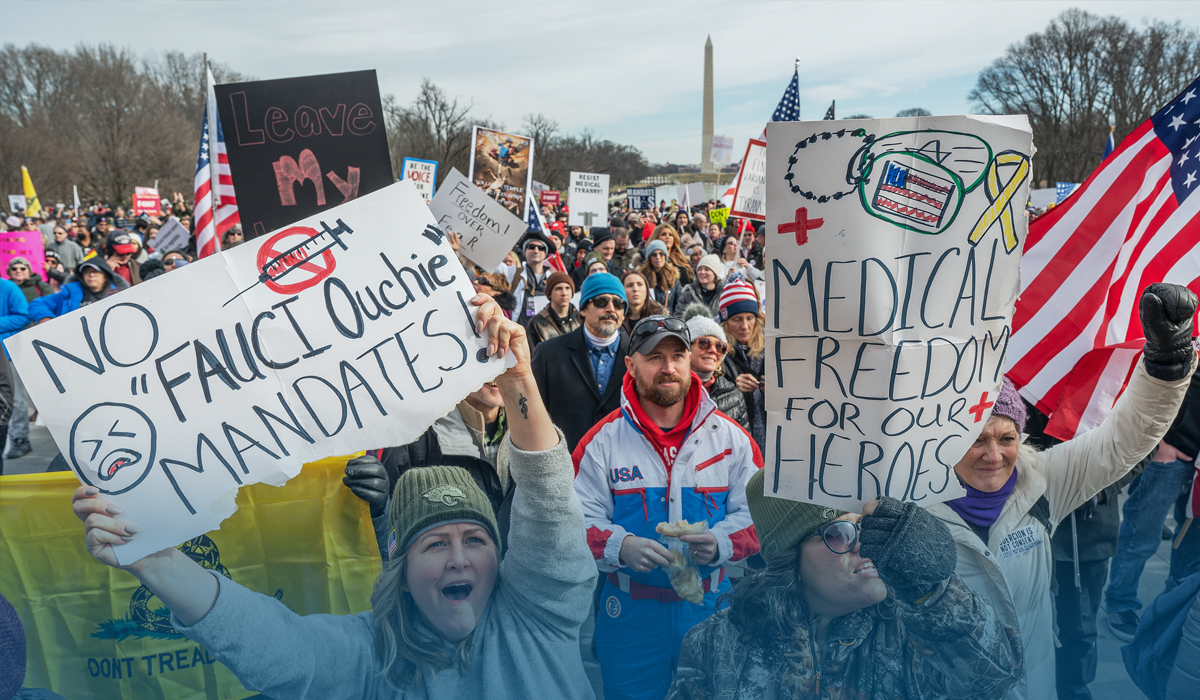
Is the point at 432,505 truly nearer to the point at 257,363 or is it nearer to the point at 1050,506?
the point at 257,363

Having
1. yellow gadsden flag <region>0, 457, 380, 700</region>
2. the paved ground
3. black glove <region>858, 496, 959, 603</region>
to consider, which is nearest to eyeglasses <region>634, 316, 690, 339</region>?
black glove <region>858, 496, 959, 603</region>

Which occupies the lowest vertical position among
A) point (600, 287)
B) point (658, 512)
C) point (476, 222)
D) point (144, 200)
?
point (658, 512)

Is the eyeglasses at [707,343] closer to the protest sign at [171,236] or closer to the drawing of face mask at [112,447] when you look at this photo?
the drawing of face mask at [112,447]

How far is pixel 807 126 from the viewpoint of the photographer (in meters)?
1.75

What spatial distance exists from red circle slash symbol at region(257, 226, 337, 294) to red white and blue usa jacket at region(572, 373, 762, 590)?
3.75 feet

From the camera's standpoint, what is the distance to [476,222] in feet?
19.2

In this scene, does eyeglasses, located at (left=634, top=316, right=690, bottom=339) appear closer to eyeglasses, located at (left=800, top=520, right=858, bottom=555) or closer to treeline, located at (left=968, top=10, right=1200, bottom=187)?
eyeglasses, located at (left=800, top=520, right=858, bottom=555)

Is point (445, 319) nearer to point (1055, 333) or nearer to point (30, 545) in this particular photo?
point (30, 545)

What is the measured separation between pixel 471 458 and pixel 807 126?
1827 millimetres

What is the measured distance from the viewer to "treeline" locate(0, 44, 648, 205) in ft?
111

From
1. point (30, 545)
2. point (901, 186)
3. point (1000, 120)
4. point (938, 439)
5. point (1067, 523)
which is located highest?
point (1000, 120)

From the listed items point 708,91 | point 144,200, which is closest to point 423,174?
point 144,200

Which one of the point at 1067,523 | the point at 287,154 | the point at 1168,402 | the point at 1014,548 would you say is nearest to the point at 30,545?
the point at 287,154

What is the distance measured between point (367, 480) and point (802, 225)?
1466 millimetres
